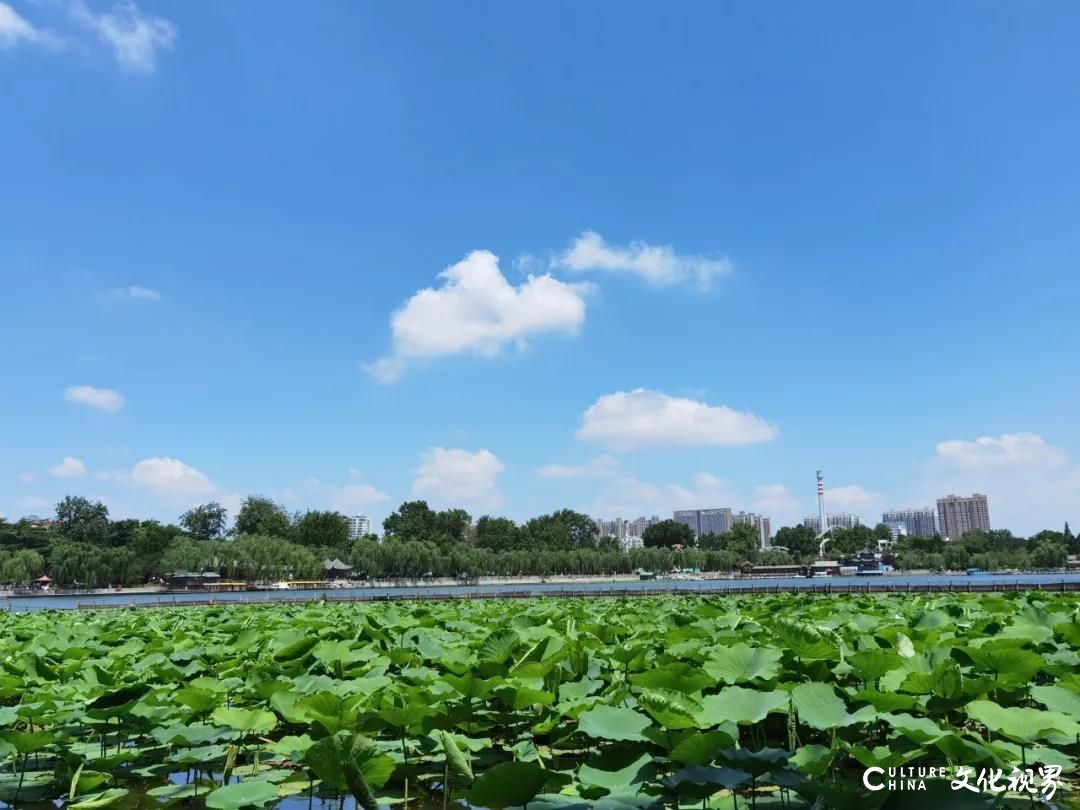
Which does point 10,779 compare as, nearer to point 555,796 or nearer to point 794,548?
point 555,796

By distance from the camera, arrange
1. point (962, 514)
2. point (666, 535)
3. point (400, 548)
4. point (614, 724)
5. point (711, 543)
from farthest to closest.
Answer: point (962, 514) < point (666, 535) < point (711, 543) < point (400, 548) < point (614, 724)

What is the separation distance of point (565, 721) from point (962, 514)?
615 feet

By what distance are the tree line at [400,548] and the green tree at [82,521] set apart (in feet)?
0.41

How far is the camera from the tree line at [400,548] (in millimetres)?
57844

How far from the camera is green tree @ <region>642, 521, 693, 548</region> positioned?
110375mm

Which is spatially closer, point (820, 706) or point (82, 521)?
point (820, 706)

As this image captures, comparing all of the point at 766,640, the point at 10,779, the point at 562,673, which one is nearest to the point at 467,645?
the point at 562,673

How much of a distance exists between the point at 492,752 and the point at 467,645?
1.40 metres

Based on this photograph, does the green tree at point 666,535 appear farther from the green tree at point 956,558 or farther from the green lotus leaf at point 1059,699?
the green lotus leaf at point 1059,699

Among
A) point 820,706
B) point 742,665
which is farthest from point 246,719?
point 820,706

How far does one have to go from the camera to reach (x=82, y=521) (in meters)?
81.6

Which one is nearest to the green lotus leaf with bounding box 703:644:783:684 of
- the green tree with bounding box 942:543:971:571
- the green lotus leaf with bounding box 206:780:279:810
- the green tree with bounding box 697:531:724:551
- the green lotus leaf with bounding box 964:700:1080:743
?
the green lotus leaf with bounding box 964:700:1080:743
